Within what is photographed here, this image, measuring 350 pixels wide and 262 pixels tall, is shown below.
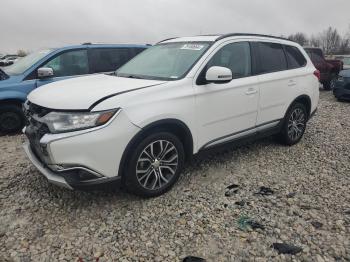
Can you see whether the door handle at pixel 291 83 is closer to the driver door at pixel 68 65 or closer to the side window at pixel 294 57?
the side window at pixel 294 57

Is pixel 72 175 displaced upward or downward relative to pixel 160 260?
upward

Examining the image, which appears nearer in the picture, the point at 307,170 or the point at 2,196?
the point at 2,196

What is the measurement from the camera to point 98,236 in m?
3.16

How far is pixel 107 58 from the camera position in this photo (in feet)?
23.6

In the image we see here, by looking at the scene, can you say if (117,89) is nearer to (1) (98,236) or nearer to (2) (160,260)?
(1) (98,236)

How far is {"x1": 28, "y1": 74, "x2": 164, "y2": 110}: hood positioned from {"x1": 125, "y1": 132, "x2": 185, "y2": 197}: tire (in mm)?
598

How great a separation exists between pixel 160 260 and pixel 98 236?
683 mm

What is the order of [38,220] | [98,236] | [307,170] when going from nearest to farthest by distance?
[98,236] < [38,220] < [307,170]

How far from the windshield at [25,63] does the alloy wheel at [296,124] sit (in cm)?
475

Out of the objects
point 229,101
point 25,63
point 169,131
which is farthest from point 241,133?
point 25,63

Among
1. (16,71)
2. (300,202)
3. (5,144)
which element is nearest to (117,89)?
(300,202)

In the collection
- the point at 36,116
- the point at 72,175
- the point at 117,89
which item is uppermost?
the point at 117,89

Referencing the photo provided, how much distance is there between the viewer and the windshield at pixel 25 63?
643 cm

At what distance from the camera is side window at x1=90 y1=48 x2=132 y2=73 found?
22.9 ft
